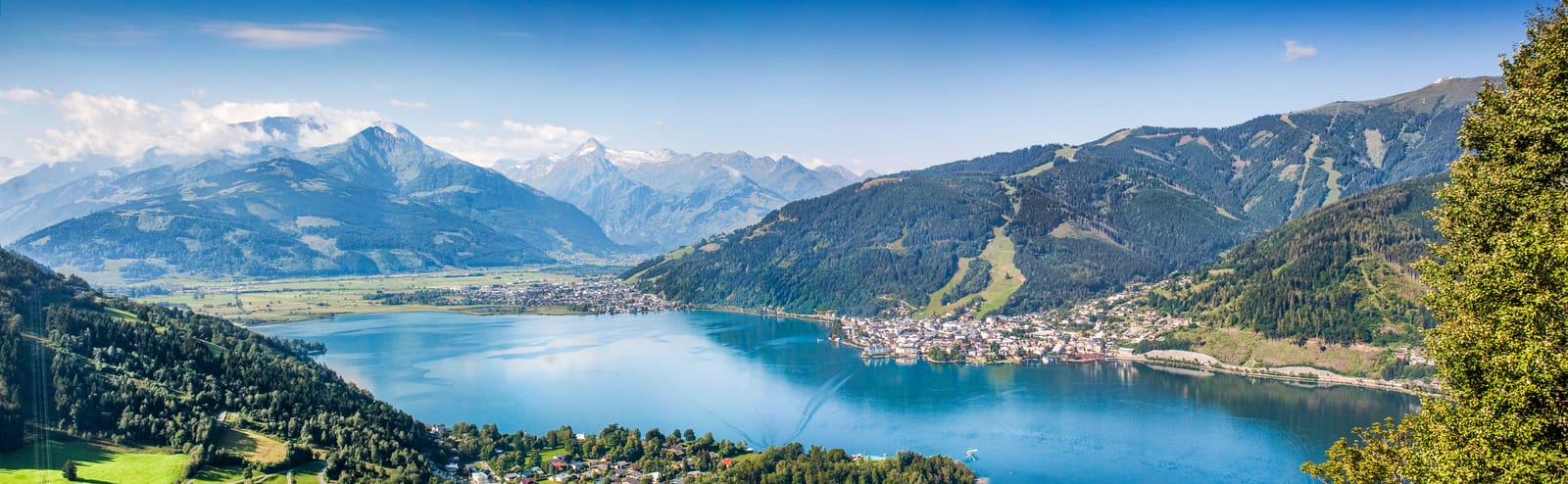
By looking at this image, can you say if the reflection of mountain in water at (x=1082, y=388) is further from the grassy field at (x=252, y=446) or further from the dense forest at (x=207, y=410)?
the grassy field at (x=252, y=446)

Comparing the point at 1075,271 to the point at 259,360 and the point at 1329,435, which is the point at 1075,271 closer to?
the point at 1329,435

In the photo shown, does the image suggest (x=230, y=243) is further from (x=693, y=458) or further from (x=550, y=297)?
(x=693, y=458)

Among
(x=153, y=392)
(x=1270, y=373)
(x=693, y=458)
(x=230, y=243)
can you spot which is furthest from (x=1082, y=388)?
(x=230, y=243)

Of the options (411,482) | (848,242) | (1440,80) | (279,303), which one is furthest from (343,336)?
(1440,80)

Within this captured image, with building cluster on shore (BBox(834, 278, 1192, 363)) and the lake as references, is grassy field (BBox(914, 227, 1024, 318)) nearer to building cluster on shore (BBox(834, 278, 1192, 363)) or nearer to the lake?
building cluster on shore (BBox(834, 278, 1192, 363))

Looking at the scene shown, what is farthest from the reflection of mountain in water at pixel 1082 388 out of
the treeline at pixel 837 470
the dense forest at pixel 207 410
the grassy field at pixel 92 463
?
the grassy field at pixel 92 463

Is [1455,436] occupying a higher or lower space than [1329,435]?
higher

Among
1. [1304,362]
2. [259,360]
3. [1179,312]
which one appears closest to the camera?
[259,360]
